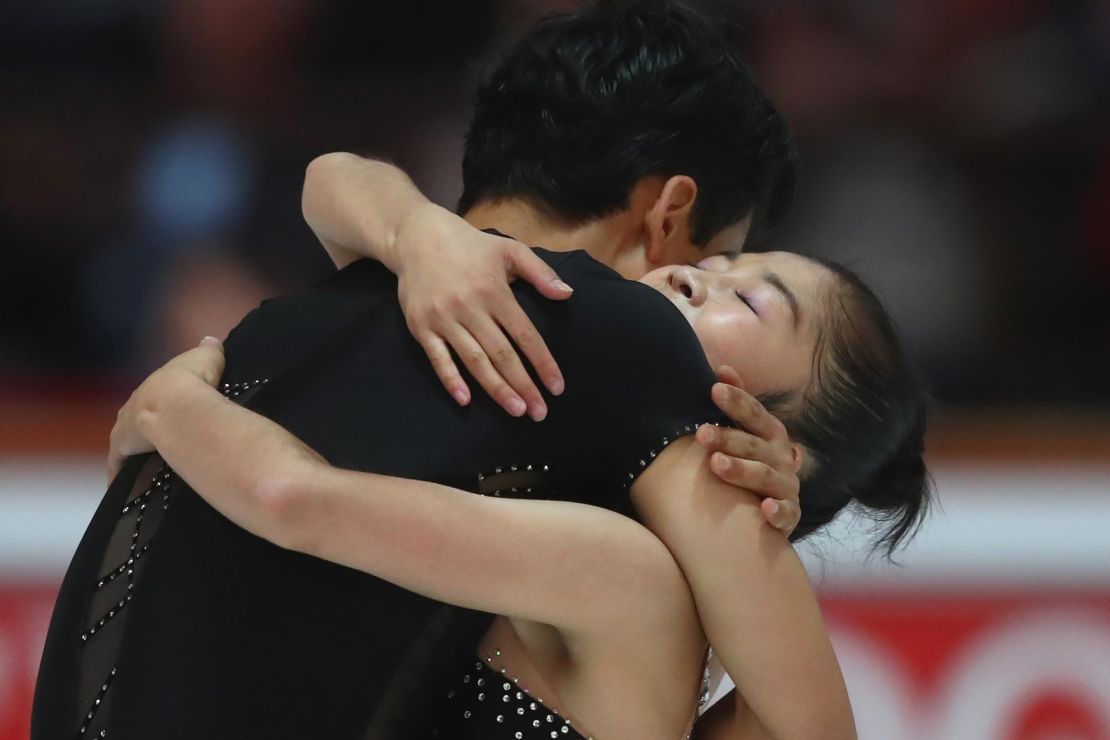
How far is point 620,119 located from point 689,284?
0.22 m

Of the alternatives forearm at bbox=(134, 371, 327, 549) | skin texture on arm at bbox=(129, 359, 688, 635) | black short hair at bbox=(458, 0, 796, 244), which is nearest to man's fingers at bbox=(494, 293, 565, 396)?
skin texture on arm at bbox=(129, 359, 688, 635)

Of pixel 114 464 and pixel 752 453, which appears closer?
pixel 752 453

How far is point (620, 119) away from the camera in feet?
5.65

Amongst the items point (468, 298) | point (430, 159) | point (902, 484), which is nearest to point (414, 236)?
point (468, 298)

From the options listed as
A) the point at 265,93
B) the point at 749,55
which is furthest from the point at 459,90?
the point at 749,55

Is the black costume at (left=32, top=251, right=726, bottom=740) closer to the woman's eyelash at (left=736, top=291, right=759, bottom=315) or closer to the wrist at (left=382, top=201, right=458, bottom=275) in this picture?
the wrist at (left=382, top=201, right=458, bottom=275)

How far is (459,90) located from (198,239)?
0.74m

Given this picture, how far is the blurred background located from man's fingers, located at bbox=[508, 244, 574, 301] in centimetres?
186

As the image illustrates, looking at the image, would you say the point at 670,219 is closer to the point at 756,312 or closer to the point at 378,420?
the point at 756,312

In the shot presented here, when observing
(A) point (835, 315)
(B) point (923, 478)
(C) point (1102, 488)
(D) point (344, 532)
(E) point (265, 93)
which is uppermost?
(E) point (265, 93)

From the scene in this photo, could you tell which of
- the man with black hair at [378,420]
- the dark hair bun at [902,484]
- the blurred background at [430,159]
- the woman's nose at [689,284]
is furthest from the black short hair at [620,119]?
the blurred background at [430,159]

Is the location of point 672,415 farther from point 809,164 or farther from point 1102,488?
point 809,164

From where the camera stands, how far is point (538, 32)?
1839 mm

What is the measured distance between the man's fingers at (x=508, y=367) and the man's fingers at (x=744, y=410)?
18 centimetres
